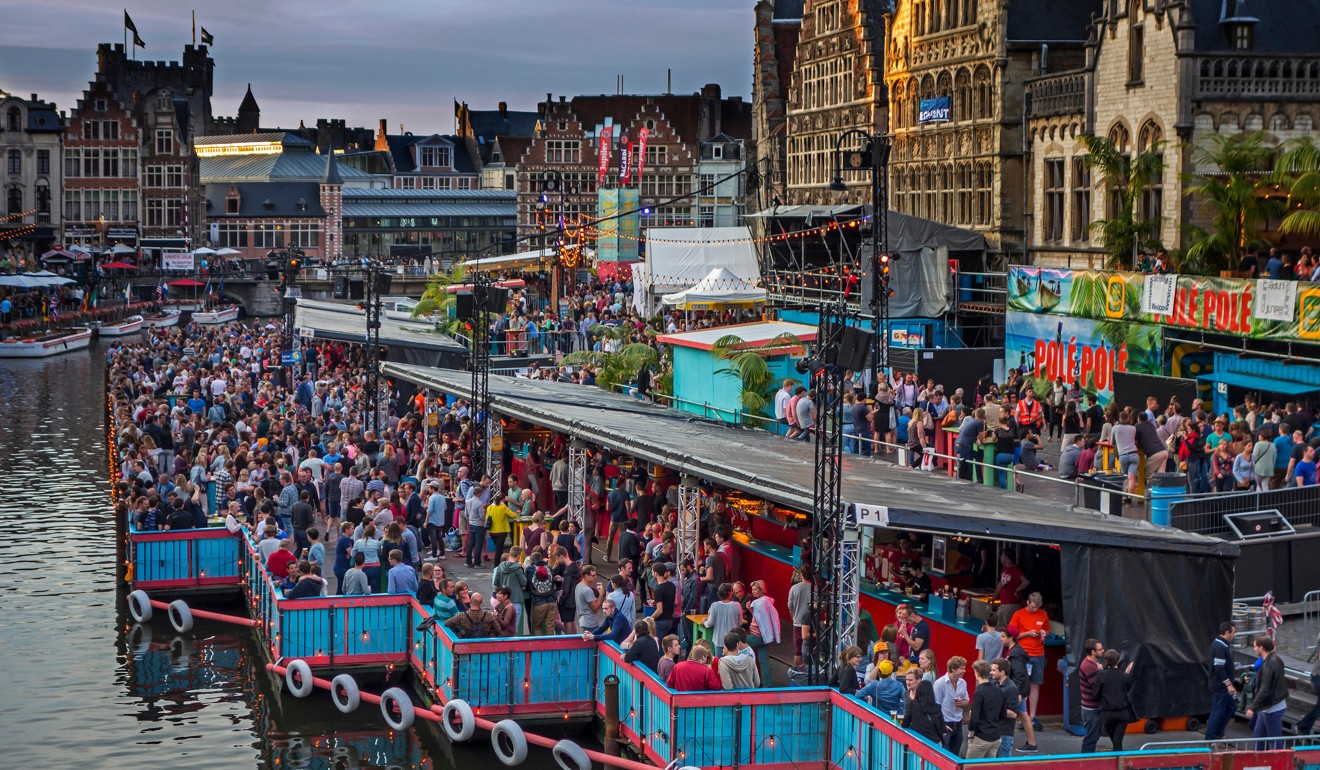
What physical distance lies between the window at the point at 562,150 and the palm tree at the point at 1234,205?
81708mm

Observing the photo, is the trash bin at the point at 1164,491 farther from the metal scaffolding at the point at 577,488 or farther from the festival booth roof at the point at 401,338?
the festival booth roof at the point at 401,338

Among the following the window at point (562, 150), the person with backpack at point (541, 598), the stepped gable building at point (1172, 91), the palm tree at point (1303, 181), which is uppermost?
the window at point (562, 150)

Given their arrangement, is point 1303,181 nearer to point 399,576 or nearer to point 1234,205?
point 1234,205

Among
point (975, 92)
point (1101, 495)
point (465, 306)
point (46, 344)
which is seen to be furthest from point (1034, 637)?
point (46, 344)

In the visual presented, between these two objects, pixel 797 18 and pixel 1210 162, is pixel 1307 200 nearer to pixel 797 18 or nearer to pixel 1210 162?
pixel 1210 162

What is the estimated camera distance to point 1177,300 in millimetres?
31047

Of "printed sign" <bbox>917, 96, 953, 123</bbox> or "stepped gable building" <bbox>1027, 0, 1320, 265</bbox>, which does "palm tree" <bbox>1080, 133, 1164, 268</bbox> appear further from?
"printed sign" <bbox>917, 96, 953, 123</bbox>

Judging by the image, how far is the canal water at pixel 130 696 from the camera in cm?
1962

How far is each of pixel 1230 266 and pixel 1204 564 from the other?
54.4 feet

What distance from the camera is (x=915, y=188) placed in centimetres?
4884

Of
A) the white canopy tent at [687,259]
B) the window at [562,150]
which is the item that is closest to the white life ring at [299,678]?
the white canopy tent at [687,259]

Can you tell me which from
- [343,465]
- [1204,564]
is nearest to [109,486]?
[343,465]

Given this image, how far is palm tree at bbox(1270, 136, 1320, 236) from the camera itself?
98.1ft

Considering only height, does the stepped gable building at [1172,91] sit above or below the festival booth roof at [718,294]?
above
